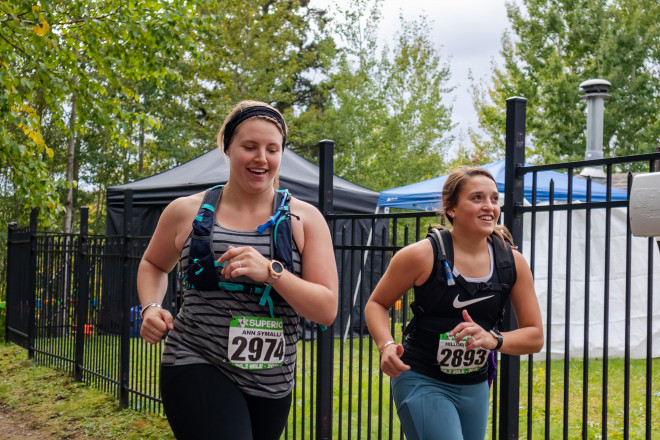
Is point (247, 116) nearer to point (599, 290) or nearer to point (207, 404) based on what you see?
point (207, 404)

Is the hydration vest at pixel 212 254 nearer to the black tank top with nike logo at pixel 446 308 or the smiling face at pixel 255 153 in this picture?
the smiling face at pixel 255 153

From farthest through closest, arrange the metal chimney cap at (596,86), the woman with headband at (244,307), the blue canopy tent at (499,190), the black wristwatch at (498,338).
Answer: the metal chimney cap at (596,86) < the blue canopy tent at (499,190) < the black wristwatch at (498,338) < the woman with headband at (244,307)

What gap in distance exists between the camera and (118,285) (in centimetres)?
766

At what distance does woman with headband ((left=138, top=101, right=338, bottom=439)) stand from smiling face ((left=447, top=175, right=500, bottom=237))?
2.18ft

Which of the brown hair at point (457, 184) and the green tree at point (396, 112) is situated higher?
the green tree at point (396, 112)

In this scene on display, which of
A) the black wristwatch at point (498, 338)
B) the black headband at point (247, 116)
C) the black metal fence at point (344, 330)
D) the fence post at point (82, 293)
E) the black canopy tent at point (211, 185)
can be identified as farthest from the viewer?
the black canopy tent at point (211, 185)

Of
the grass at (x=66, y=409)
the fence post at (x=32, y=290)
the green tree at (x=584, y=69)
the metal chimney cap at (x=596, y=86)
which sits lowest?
the grass at (x=66, y=409)

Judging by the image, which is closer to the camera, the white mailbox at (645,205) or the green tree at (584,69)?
the white mailbox at (645,205)

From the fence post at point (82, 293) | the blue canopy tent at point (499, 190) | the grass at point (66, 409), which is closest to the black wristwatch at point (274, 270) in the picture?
the grass at point (66, 409)

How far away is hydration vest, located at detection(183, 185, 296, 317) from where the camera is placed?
2277 millimetres

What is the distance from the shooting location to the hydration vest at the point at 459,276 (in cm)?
271

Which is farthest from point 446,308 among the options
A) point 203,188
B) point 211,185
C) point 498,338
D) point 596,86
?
point 596,86

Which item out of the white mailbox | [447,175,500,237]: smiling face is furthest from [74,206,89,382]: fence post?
the white mailbox

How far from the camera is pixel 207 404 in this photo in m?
2.24
